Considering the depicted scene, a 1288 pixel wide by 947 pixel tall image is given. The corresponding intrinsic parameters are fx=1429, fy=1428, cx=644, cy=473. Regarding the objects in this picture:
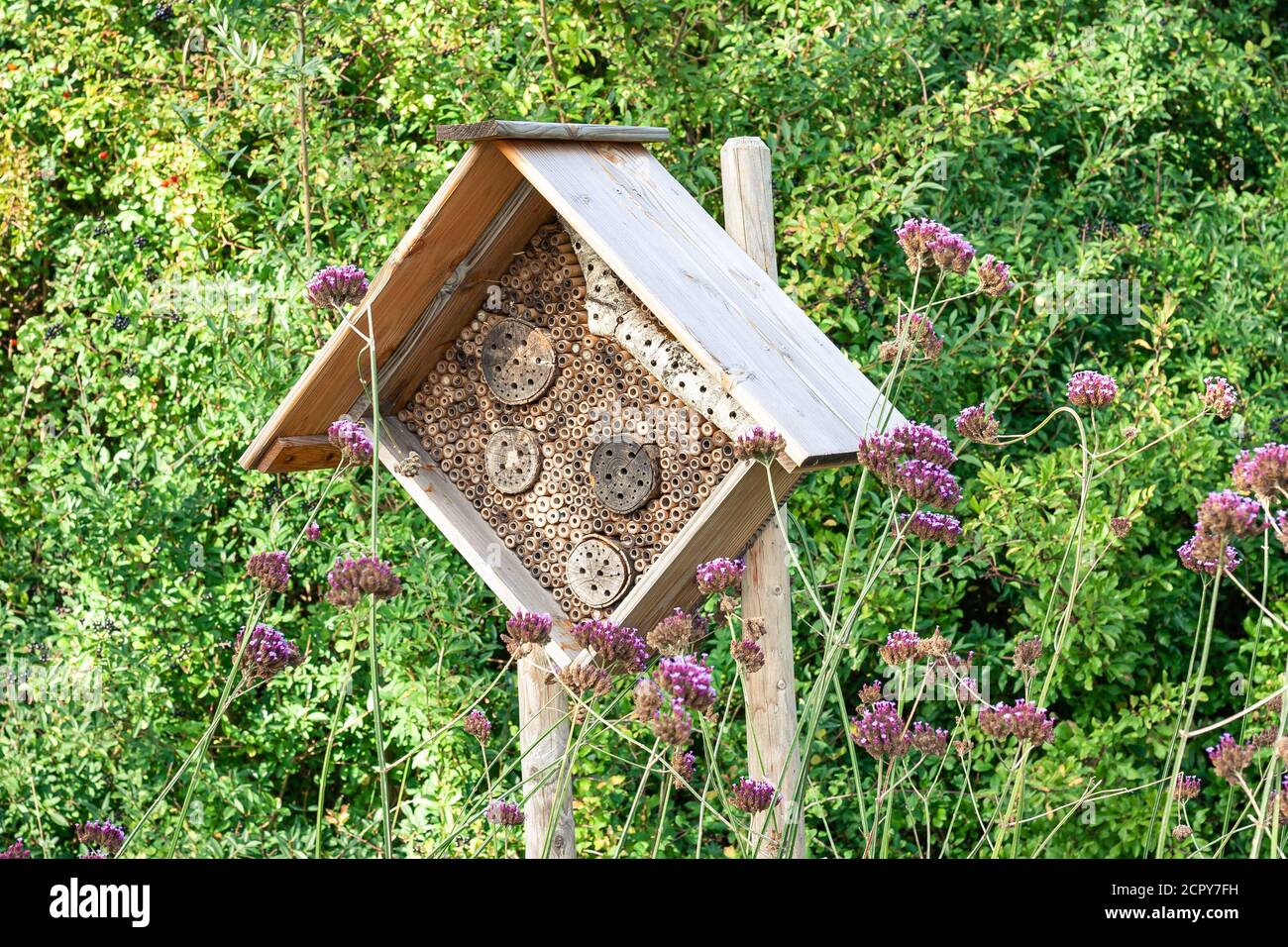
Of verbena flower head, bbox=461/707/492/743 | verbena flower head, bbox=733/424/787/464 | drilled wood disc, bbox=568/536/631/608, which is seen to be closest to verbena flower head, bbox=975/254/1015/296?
verbena flower head, bbox=733/424/787/464

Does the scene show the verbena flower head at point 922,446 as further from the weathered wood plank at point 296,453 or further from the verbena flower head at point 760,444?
the weathered wood plank at point 296,453

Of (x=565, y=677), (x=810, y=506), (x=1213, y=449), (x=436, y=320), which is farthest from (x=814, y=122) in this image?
(x=565, y=677)

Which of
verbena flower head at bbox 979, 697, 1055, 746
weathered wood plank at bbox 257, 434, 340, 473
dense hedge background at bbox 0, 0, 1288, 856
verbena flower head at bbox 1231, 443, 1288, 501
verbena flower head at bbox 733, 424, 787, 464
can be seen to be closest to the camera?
verbena flower head at bbox 1231, 443, 1288, 501

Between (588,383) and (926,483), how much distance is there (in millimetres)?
878

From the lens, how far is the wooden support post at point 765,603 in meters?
2.73

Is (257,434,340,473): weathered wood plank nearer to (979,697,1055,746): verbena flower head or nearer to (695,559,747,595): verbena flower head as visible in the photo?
(695,559,747,595): verbena flower head

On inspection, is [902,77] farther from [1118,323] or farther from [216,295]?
[216,295]

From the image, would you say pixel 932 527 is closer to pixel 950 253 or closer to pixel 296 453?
pixel 950 253

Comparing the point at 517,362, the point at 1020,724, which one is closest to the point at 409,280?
the point at 517,362

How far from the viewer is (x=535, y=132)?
256cm

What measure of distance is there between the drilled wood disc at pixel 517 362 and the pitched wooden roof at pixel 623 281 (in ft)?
0.30

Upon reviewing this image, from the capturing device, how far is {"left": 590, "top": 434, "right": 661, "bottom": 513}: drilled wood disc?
8.61 ft

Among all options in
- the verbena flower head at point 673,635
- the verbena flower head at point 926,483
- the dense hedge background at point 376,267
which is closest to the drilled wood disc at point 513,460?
the verbena flower head at point 673,635

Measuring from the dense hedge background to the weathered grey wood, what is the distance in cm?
159
